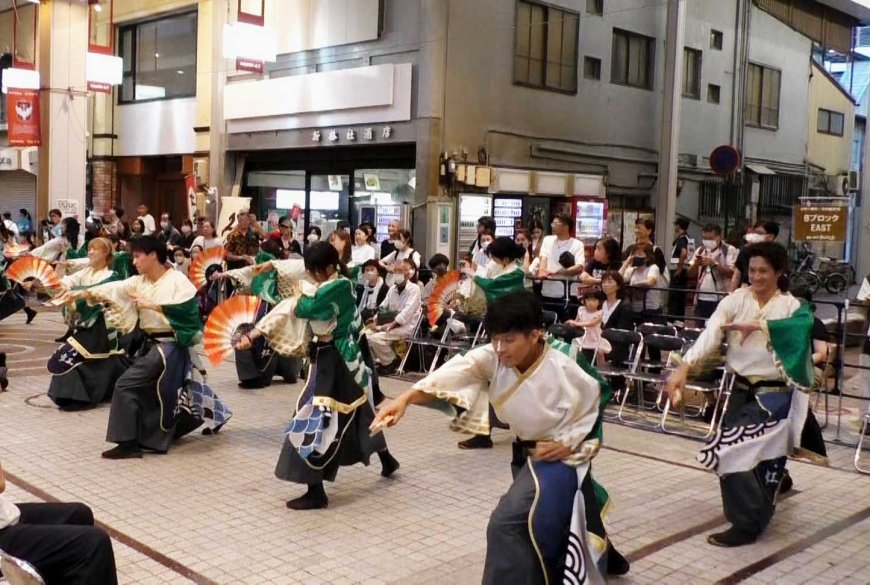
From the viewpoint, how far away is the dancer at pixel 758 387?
17.9ft

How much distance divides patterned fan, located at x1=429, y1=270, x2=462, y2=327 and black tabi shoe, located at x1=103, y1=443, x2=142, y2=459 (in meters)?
4.11

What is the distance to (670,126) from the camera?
1800 centimetres

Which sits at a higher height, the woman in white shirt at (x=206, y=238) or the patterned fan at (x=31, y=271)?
the woman in white shirt at (x=206, y=238)

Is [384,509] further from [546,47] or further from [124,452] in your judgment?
[546,47]

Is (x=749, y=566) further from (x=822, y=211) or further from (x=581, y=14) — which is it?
(x=581, y=14)

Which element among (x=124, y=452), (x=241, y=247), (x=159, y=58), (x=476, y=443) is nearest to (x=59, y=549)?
(x=124, y=452)

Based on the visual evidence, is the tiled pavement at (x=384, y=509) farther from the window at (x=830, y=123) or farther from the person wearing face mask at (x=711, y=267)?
the window at (x=830, y=123)

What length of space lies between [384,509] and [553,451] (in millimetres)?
2510

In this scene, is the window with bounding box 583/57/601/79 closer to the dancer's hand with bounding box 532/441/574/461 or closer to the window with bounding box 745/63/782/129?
the window with bounding box 745/63/782/129

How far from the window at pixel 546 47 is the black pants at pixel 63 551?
15.2 metres

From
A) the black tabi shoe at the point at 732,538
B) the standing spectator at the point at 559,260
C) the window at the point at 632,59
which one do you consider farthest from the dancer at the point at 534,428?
the window at the point at 632,59

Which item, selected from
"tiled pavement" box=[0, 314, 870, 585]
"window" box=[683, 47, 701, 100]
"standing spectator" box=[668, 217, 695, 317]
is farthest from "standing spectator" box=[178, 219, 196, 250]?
"window" box=[683, 47, 701, 100]

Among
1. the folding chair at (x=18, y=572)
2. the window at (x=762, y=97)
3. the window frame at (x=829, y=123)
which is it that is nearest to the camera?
the folding chair at (x=18, y=572)

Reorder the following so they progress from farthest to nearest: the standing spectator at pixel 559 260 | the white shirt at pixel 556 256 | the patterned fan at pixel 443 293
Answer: the white shirt at pixel 556 256, the standing spectator at pixel 559 260, the patterned fan at pixel 443 293
